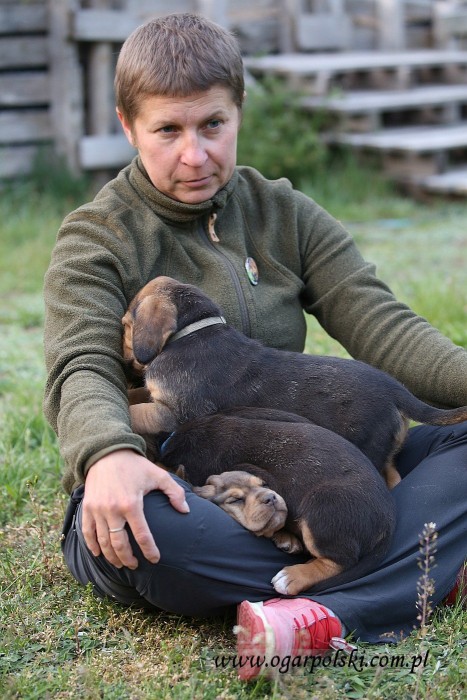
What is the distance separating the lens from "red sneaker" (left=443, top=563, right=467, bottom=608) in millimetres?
2764

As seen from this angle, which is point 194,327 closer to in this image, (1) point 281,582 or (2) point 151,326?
(2) point 151,326

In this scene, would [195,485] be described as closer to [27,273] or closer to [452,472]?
[452,472]

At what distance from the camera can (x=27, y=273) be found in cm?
707

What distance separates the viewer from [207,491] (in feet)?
8.89

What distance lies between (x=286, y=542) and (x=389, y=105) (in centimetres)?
824

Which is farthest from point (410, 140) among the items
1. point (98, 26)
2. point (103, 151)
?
point (98, 26)

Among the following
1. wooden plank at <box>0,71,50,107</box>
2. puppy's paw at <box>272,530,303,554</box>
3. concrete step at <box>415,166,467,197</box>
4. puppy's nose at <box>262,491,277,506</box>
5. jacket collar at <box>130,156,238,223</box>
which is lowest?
concrete step at <box>415,166,467,197</box>

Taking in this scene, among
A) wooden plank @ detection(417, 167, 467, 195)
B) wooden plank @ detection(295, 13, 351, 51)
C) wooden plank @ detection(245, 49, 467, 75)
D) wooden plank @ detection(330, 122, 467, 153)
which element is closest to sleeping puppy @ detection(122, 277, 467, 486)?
wooden plank @ detection(417, 167, 467, 195)

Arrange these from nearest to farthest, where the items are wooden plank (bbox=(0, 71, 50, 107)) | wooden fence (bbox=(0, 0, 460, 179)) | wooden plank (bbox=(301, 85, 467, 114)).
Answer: wooden fence (bbox=(0, 0, 460, 179))
wooden plank (bbox=(0, 71, 50, 107))
wooden plank (bbox=(301, 85, 467, 114))

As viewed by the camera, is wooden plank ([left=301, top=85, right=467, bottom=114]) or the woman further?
wooden plank ([left=301, top=85, right=467, bottom=114])

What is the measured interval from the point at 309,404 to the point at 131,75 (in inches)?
47.7

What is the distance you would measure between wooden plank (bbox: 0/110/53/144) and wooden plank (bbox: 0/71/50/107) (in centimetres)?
9

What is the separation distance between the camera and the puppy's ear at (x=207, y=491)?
2.70 m

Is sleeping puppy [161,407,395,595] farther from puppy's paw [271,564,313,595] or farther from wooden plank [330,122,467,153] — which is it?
wooden plank [330,122,467,153]
